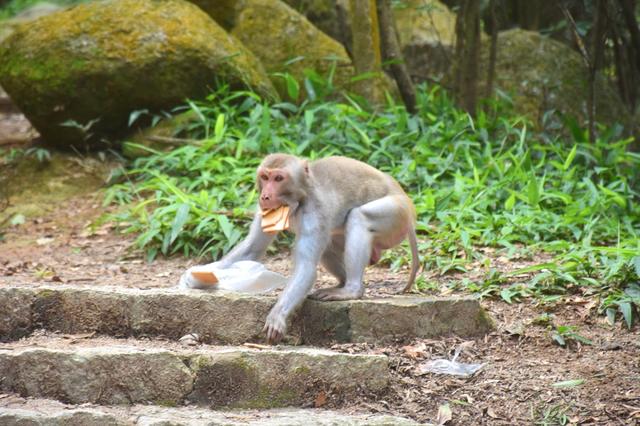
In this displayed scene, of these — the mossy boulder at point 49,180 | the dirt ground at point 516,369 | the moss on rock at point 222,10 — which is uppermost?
the moss on rock at point 222,10

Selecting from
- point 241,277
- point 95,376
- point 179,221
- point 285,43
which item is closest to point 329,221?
point 241,277

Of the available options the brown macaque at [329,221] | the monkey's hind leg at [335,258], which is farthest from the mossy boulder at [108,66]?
the monkey's hind leg at [335,258]

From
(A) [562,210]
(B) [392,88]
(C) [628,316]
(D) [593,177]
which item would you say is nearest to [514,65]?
(B) [392,88]

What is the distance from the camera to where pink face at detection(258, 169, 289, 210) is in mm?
5254

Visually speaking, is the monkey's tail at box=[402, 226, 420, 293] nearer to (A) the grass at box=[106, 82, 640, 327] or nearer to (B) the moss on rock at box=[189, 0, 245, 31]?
(A) the grass at box=[106, 82, 640, 327]

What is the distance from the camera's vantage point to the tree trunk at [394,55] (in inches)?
403

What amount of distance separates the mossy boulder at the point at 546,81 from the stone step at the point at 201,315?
5.95m

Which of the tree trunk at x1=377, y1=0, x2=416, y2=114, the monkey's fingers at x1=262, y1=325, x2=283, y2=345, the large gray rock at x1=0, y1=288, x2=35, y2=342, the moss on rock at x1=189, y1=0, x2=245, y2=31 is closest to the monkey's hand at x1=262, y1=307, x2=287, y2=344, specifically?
the monkey's fingers at x1=262, y1=325, x2=283, y2=345

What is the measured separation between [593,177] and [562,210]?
108 centimetres

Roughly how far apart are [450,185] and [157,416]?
470cm

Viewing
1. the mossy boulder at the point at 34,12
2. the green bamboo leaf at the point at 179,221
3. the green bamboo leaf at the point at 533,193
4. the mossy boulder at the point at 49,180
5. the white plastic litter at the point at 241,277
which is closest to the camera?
the white plastic litter at the point at 241,277

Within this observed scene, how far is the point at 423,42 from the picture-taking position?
12438mm

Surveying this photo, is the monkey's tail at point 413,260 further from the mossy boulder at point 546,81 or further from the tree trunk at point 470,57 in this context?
the mossy boulder at point 546,81

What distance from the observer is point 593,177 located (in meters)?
8.66
